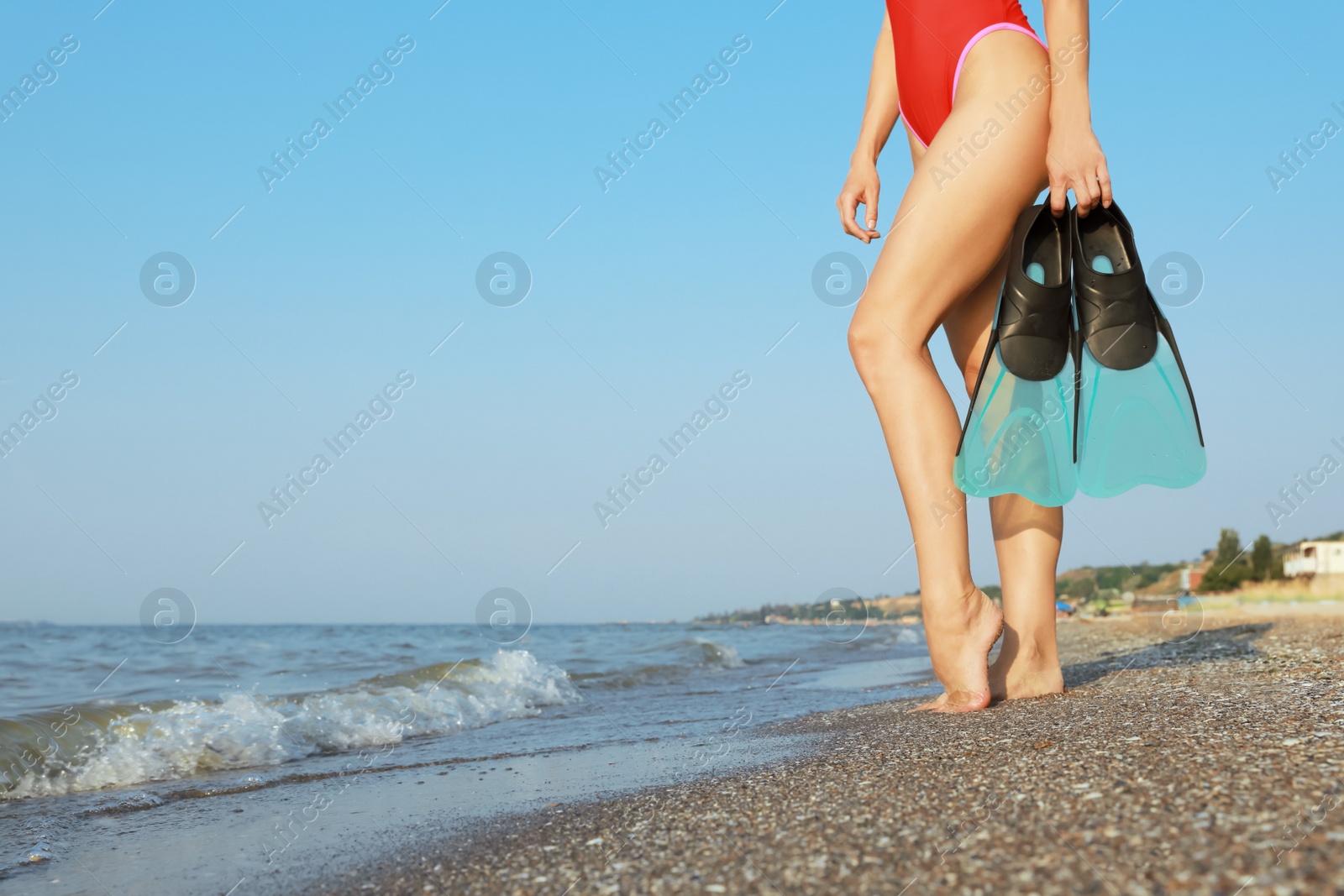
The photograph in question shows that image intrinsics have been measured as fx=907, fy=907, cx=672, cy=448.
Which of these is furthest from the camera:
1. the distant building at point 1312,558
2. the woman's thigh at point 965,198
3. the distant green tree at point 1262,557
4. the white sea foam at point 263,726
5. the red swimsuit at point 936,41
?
the distant green tree at point 1262,557

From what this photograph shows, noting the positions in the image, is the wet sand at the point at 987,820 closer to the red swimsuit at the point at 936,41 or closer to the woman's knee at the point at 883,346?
the woman's knee at the point at 883,346

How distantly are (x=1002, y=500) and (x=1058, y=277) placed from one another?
0.67 meters

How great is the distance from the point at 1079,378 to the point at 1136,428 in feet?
0.63

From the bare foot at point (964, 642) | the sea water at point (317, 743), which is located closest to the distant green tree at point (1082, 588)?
the sea water at point (317, 743)

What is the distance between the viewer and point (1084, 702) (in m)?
Result: 2.46

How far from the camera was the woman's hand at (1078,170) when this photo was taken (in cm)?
232

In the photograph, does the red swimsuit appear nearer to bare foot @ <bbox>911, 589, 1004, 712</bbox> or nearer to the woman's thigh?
the woman's thigh

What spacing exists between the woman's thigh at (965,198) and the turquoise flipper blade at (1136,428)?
16.2 inches

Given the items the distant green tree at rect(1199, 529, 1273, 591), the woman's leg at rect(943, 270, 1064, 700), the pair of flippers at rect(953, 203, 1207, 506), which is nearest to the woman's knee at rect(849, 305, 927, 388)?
the pair of flippers at rect(953, 203, 1207, 506)

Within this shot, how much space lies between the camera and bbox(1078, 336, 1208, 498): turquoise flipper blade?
92.3 inches

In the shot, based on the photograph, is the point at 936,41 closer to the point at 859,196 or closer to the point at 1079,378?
the point at 859,196

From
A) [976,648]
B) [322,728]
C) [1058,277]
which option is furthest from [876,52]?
[322,728]

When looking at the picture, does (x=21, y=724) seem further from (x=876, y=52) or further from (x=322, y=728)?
(x=876, y=52)

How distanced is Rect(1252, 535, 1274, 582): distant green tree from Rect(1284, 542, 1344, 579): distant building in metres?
0.50
